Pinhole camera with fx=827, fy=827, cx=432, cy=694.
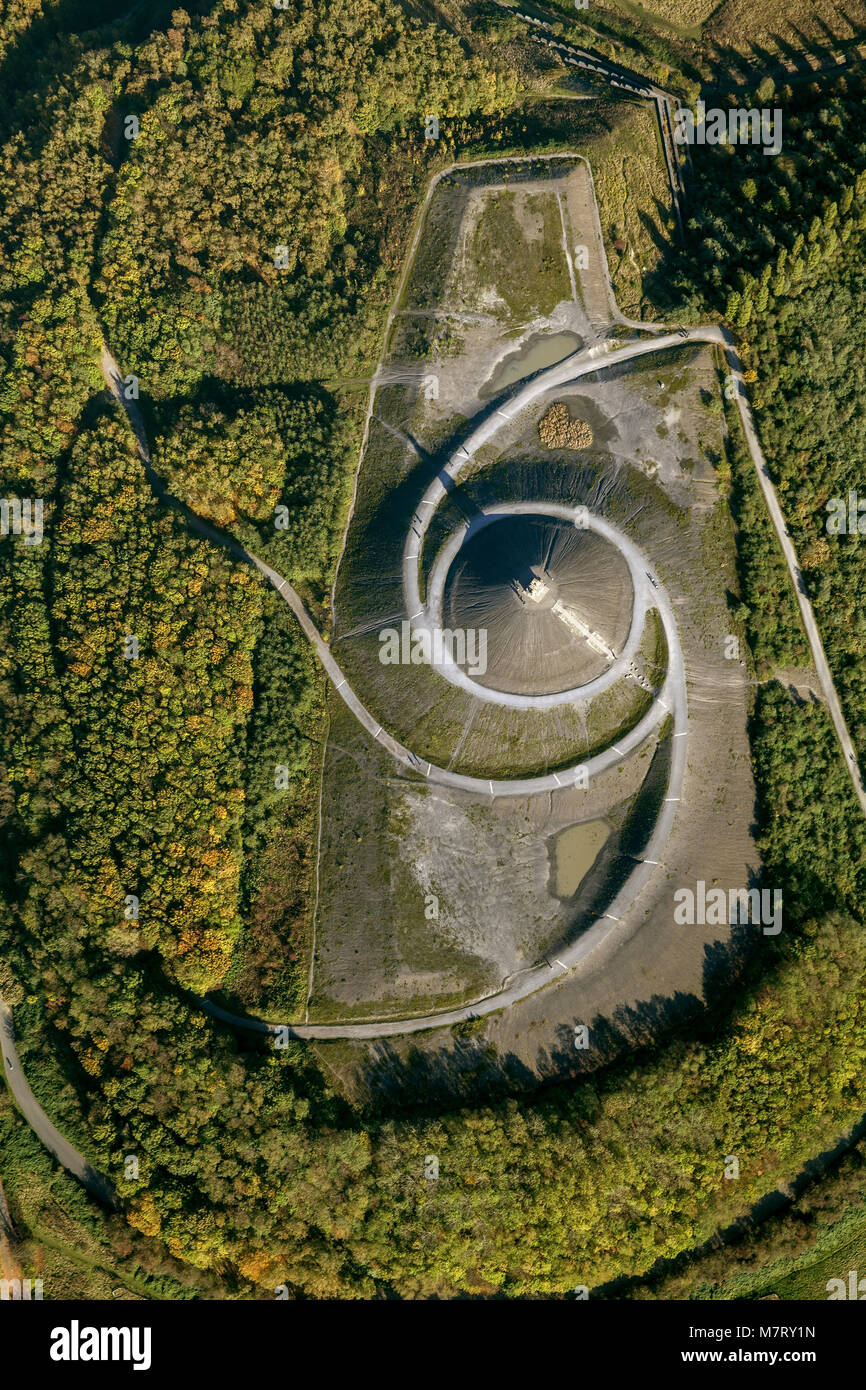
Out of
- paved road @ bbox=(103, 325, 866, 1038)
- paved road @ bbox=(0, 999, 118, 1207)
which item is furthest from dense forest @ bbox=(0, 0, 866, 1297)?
paved road @ bbox=(0, 999, 118, 1207)

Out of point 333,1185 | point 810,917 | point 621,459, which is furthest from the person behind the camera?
point 621,459

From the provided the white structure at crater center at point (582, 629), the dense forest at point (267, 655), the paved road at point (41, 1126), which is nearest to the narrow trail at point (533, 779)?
the paved road at point (41, 1126)

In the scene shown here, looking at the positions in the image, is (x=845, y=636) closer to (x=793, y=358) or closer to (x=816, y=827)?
(x=816, y=827)

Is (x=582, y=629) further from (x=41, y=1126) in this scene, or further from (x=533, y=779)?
(x=41, y=1126)

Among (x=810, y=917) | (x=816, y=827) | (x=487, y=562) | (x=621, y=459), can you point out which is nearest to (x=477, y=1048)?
(x=810, y=917)

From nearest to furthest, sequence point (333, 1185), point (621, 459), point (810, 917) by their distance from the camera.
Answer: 1. point (333, 1185)
2. point (810, 917)
3. point (621, 459)

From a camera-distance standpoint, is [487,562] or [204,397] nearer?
[487,562]

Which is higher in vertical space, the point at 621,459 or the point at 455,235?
the point at 455,235
